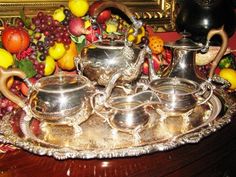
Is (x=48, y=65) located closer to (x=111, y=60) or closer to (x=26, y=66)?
(x=26, y=66)

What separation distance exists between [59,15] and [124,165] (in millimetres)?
462

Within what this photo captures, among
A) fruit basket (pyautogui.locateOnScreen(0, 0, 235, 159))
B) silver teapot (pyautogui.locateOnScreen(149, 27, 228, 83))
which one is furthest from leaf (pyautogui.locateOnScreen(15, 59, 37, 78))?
silver teapot (pyautogui.locateOnScreen(149, 27, 228, 83))

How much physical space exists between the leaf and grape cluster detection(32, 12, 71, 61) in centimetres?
4

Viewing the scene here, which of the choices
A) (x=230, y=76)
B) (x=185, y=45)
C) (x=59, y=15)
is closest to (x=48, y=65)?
(x=59, y=15)

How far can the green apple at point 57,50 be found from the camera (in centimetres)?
87

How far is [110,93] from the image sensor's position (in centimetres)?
71

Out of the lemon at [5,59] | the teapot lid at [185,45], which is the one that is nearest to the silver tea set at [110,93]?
the teapot lid at [185,45]

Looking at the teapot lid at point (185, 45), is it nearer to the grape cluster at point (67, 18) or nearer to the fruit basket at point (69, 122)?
the fruit basket at point (69, 122)

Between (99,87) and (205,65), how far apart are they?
441mm

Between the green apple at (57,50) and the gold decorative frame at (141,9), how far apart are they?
156 millimetres

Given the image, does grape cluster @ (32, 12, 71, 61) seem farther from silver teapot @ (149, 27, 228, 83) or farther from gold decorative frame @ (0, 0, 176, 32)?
silver teapot @ (149, 27, 228, 83)

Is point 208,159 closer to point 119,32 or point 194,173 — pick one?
point 194,173

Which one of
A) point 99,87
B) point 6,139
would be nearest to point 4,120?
point 6,139

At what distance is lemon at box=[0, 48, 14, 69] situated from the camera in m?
0.77
